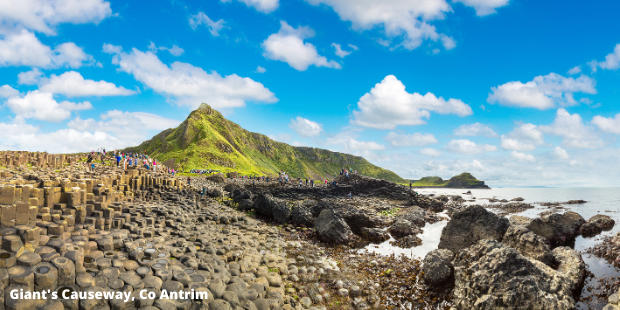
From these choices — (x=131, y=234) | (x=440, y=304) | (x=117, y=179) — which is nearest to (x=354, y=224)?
(x=440, y=304)

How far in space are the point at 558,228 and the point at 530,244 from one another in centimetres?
864

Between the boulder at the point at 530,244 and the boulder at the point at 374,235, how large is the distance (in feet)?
26.9

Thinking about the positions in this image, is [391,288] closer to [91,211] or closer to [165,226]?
[165,226]

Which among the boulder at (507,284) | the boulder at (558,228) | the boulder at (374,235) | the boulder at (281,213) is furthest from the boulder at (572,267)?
the boulder at (281,213)

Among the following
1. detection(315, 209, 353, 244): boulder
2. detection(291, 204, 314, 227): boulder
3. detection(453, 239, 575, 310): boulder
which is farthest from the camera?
detection(291, 204, 314, 227): boulder

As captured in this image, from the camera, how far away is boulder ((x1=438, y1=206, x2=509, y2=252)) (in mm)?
15828

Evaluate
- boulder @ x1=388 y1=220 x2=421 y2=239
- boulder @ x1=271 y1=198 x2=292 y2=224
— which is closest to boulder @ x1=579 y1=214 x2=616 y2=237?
boulder @ x1=388 y1=220 x2=421 y2=239

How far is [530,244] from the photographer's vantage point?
12703 mm

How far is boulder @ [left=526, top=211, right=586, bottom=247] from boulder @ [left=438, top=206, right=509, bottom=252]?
4579 mm

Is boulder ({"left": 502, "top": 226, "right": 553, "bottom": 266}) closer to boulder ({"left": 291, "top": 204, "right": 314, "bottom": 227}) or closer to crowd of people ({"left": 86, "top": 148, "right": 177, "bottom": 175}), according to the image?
boulder ({"left": 291, "top": 204, "right": 314, "bottom": 227})

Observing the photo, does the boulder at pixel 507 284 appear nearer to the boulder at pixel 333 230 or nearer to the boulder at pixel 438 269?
the boulder at pixel 438 269

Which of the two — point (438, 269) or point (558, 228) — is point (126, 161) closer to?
→ point (438, 269)

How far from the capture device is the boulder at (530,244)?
12.1 meters

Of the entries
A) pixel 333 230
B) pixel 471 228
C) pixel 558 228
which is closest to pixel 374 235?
pixel 333 230
